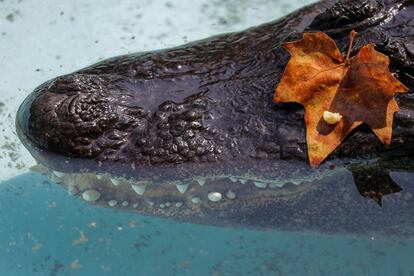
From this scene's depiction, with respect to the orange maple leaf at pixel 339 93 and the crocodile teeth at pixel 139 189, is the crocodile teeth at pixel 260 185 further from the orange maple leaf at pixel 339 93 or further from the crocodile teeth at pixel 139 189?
the crocodile teeth at pixel 139 189

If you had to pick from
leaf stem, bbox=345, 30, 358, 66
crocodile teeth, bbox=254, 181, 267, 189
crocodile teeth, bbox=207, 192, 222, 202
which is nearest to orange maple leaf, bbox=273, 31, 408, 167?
leaf stem, bbox=345, 30, 358, 66

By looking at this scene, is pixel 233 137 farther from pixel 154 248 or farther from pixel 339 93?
pixel 154 248

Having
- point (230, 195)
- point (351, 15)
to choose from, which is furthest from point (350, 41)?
point (230, 195)

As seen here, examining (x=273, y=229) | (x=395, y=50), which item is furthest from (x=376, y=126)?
(x=273, y=229)

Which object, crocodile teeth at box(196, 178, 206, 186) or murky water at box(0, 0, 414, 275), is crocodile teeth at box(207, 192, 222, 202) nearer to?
crocodile teeth at box(196, 178, 206, 186)

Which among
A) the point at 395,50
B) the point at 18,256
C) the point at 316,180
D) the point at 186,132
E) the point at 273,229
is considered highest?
the point at 395,50

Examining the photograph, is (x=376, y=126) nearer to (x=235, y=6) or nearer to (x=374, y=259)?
(x=374, y=259)

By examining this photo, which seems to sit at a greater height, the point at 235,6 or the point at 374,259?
the point at 235,6

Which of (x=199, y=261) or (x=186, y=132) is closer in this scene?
(x=186, y=132)

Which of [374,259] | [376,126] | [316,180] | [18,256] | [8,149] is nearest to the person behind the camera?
[376,126]
